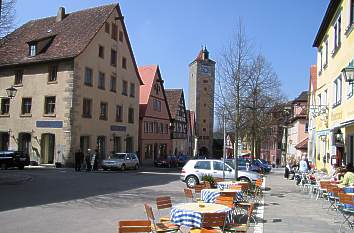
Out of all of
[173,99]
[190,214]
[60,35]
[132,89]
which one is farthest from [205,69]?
[190,214]

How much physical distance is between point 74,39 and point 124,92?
901cm

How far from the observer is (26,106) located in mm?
41000

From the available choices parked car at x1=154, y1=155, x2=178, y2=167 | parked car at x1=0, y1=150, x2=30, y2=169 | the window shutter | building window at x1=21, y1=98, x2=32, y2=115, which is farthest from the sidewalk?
parked car at x1=154, y1=155, x2=178, y2=167

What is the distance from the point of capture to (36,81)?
4056cm

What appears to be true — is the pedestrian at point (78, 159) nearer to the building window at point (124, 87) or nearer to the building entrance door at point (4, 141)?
the building entrance door at point (4, 141)

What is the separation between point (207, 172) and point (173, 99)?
47339mm

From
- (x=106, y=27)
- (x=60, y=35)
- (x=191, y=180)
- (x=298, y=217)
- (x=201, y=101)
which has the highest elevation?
(x=106, y=27)

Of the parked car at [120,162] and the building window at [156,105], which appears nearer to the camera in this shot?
the parked car at [120,162]

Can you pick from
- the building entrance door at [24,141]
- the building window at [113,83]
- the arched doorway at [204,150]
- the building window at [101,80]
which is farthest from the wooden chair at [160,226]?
the arched doorway at [204,150]

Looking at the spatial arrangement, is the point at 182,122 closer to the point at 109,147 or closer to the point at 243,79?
the point at 109,147

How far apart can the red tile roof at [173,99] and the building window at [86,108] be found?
26.9m

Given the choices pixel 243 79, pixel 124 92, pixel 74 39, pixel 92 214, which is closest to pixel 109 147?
pixel 124 92

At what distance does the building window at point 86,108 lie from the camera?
40.4 meters

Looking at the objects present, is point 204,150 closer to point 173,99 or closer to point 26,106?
point 173,99
